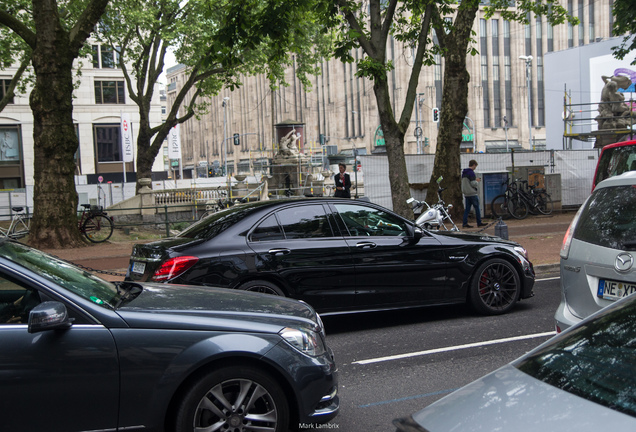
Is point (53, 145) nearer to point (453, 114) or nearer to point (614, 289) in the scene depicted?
point (453, 114)

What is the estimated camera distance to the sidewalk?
40.6ft

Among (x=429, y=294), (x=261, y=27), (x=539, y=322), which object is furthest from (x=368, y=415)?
(x=261, y=27)

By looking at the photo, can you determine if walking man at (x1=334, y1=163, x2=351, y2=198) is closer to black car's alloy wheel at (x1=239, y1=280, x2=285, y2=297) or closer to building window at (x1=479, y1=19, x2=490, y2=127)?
black car's alloy wheel at (x1=239, y1=280, x2=285, y2=297)

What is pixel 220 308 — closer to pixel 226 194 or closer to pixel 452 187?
pixel 452 187

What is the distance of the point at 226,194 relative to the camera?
104ft

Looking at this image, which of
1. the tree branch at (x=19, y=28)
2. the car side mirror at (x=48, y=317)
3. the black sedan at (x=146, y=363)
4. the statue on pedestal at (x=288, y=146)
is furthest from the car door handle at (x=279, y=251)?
the statue on pedestal at (x=288, y=146)

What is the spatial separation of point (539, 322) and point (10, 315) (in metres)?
5.94

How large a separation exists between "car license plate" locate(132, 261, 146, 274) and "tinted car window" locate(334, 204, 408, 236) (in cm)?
230

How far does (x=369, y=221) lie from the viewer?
25.3ft

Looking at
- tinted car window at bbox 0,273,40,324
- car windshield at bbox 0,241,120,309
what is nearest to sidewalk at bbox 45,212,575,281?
car windshield at bbox 0,241,120,309

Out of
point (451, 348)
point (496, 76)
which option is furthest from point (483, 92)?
point (451, 348)

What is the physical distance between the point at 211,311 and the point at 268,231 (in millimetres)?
3233

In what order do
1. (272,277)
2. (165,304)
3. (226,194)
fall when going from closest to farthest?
(165,304) < (272,277) < (226,194)

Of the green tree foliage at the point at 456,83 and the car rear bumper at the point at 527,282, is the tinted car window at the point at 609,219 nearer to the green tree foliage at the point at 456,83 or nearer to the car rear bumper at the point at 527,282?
the car rear bumper at the point at 527,282
